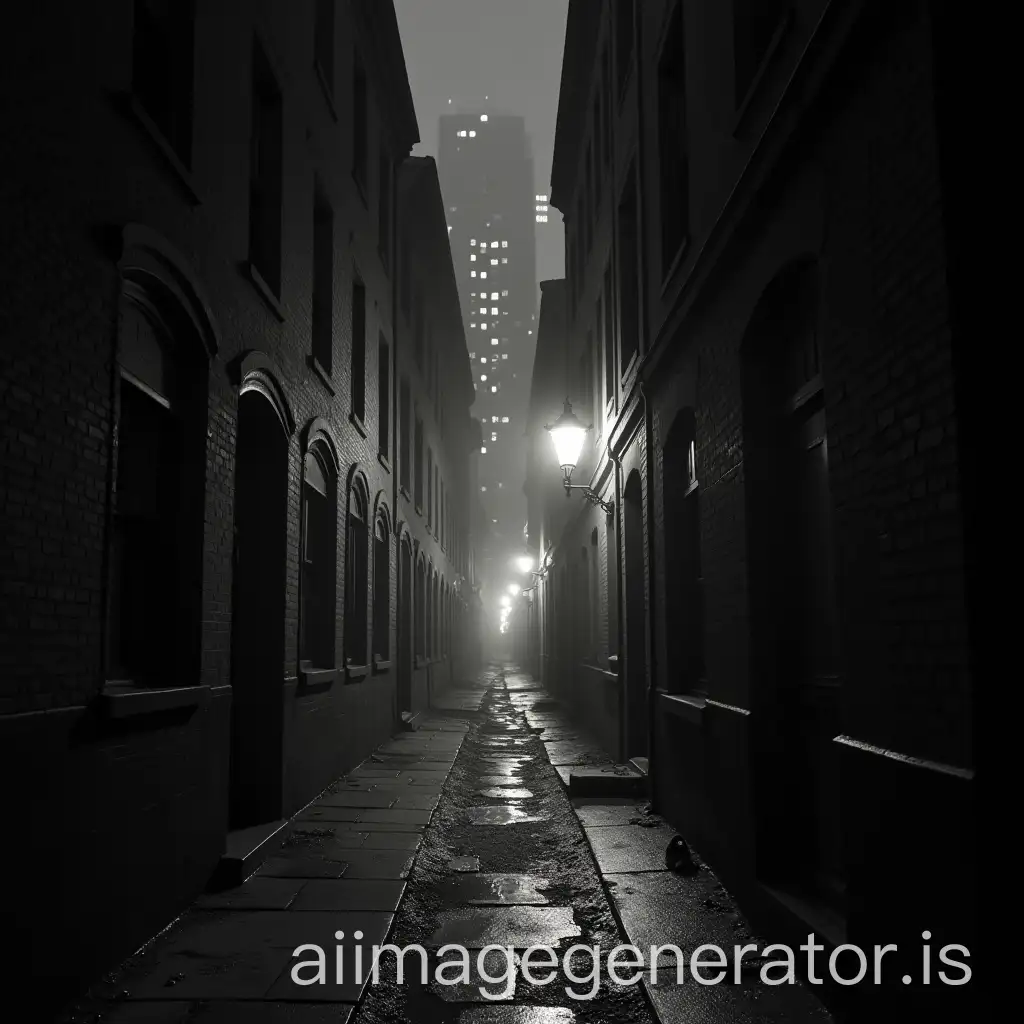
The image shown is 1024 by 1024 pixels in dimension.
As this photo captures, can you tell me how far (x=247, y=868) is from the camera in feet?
20.6

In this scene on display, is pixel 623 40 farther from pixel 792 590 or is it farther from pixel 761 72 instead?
pixel 792 590

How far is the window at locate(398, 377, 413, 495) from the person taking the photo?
17.5 m

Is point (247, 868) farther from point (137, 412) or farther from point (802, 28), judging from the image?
point (802, 28)

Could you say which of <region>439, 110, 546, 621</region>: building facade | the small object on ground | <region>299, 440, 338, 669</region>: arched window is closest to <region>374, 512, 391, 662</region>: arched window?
<region>299, 440, 338, 669</region>: arched window

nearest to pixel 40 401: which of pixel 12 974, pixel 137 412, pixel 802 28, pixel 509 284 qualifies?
pixel 137 412

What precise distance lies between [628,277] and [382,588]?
6.39m

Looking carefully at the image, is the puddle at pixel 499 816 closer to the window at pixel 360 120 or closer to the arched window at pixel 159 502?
the arched window at pixel 159 502

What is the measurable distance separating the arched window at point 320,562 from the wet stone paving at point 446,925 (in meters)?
1.65

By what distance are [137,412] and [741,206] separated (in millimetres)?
3858

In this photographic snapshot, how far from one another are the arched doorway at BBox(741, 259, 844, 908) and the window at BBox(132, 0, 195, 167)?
3933 mm

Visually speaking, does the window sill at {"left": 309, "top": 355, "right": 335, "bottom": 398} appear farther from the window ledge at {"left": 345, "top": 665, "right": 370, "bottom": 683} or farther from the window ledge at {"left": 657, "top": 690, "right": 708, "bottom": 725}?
the window ledge at {"left": 657, "top": 690, "right": 708, "bottom": 725}

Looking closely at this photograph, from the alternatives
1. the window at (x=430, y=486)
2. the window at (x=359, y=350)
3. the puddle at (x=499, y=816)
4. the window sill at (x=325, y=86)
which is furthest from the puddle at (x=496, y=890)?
the window at (x=430, y=486)

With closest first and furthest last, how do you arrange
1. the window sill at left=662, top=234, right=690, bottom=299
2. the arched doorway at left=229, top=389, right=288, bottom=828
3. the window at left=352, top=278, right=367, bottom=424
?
1. the window sill at left=662, top=234, right=690, bottom=299
2. the arched doorway at left=229, top=389, right=288, bottom=828
3. the window at left=352, top=278, right=367, bottom=424

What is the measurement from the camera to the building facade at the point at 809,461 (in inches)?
128
